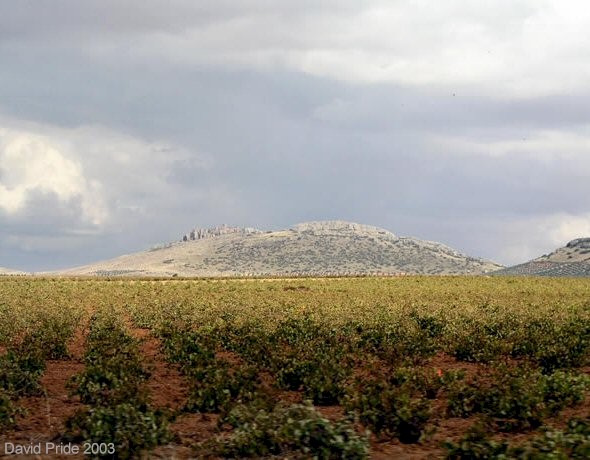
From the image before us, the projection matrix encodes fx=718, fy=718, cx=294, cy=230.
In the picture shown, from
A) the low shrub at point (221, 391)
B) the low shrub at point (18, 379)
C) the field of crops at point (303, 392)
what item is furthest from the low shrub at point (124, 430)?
the low shrub at point (18, 379)

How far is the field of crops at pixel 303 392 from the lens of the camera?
13.0 meters

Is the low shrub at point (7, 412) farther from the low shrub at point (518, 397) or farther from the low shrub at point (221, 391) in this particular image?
the low shrub at point (518, 397)

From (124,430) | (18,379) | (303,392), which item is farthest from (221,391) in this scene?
(18,379)

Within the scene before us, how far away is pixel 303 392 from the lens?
20.4m

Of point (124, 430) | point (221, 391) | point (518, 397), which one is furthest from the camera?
point (221, 391)

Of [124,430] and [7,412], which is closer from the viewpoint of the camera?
[124,430]

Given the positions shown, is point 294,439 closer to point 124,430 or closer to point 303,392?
point 124,430

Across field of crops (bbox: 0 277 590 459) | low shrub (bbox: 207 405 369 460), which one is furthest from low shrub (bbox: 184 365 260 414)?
low shrub (bbox: 207 405 369 460)

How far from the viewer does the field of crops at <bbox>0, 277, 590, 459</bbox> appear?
13008 mm

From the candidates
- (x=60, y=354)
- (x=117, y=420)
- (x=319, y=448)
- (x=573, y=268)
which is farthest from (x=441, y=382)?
(x=573, y=268)

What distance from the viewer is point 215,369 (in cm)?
2056

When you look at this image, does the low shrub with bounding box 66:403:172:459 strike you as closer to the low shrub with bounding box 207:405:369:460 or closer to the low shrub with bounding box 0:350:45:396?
the low shrub with bounding box 207:405:369:460

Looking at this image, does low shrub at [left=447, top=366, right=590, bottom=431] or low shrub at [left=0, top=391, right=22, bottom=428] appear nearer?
low shrub at [left=0, top=391, right=22, bottom=428]

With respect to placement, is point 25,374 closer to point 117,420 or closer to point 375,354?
point 117,420
